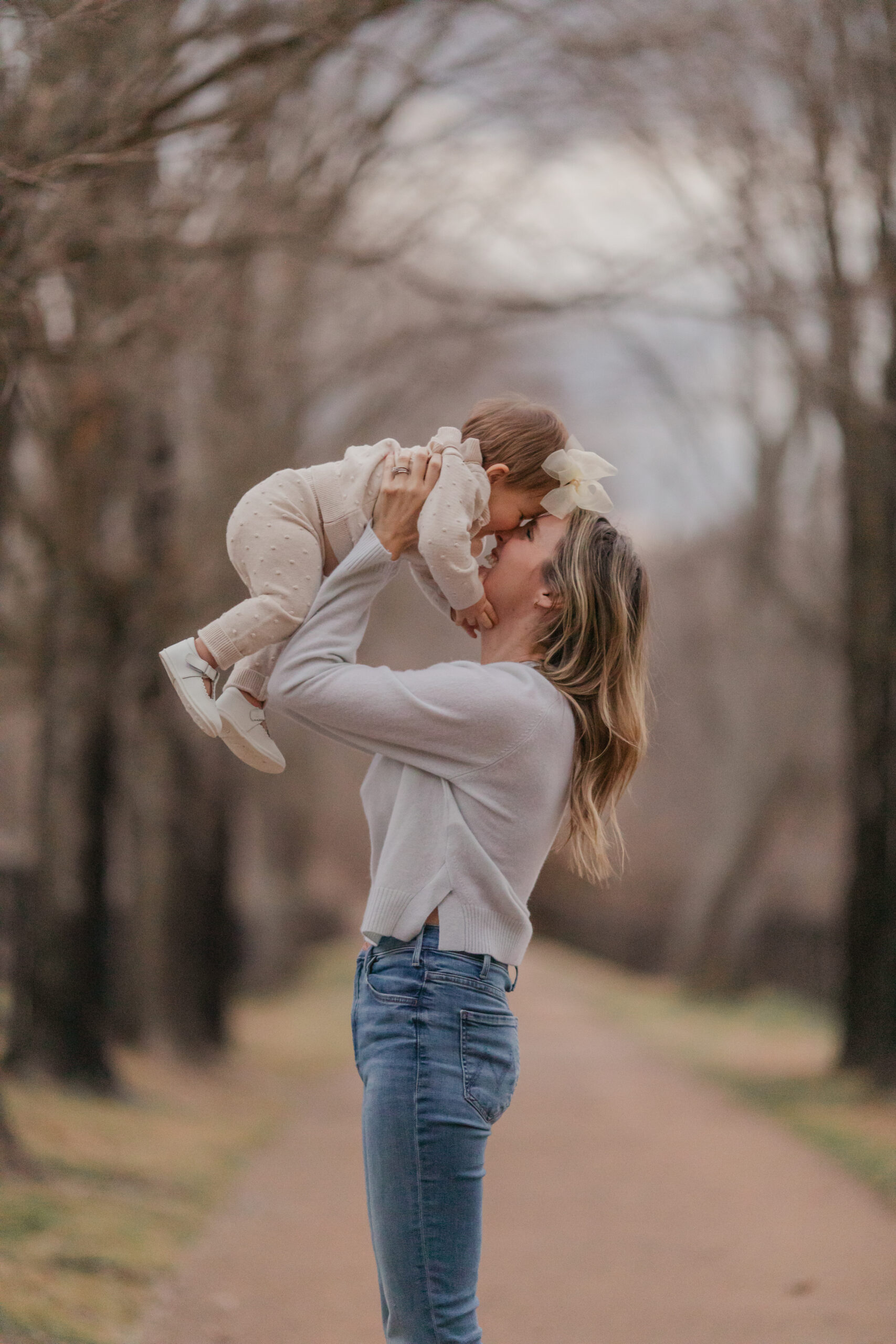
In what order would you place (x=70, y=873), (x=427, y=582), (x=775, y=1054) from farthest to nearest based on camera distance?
1. (x=775, y=1054)
2. (x=70, y=873)
3. (x=427, y=582)

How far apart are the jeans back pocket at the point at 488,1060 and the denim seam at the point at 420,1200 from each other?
0.28 feet

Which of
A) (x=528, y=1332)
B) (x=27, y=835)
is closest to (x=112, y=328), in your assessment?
(x=27, y=835)

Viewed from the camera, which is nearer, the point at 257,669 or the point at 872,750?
the point at 257,669

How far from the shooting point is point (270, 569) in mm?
2537

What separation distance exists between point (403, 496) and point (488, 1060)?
3.41 feet

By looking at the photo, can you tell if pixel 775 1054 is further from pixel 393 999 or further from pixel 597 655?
pixel 393 999

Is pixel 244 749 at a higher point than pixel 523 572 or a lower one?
lower

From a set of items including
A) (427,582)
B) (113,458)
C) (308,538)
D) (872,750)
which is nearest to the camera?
(308,538)

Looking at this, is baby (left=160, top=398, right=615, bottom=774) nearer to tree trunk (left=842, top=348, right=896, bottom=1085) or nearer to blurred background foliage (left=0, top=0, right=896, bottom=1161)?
blurred background foliage (left=0, top=0, right=896, bottom=1161)

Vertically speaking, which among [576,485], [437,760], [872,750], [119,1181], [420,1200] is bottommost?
[119,1181]

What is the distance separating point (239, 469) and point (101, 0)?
20.9 feet

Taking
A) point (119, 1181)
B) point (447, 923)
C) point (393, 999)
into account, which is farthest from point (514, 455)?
point (119, 1181)

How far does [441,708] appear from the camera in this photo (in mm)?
2416

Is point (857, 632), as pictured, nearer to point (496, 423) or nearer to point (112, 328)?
point (112, 328)
